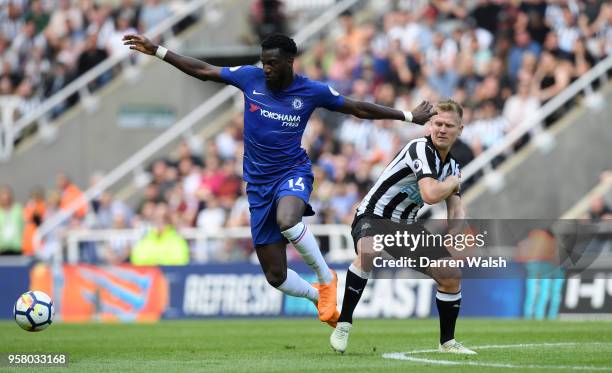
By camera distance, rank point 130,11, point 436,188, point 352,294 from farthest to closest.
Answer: point 130,11
point 352,294
point 436,188

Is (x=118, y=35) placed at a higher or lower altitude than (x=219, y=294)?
higher

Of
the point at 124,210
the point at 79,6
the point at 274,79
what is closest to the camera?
the point at 274,79

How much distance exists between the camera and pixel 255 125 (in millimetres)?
11812

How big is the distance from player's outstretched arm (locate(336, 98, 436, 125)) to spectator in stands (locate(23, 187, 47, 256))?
13.2 metres

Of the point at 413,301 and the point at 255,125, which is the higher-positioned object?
the point at 255,125

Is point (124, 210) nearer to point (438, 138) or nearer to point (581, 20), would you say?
point (581, 20)

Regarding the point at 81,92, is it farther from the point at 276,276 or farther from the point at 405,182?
the point at 405,182

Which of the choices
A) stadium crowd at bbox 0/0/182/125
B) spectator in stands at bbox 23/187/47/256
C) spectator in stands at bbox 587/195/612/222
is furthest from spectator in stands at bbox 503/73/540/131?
stadium crowd at bbox 0/0/182/125

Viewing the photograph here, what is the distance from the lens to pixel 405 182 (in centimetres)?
1113

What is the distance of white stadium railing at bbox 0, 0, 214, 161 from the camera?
2795 centimetres

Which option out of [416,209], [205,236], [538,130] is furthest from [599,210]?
[416,209]

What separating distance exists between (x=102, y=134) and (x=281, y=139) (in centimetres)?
1698

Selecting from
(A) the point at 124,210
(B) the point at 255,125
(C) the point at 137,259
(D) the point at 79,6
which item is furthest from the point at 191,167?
(B) the point at 255,125

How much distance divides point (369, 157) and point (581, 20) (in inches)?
176
